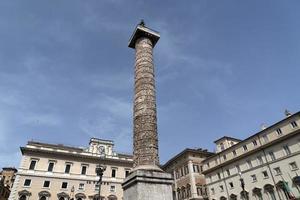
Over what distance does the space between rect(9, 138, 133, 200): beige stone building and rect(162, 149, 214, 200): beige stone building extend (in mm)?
7012

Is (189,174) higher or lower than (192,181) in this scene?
higher

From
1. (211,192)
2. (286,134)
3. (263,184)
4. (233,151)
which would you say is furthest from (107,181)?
(286,134)

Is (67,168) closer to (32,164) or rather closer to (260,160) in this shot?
(32,164)

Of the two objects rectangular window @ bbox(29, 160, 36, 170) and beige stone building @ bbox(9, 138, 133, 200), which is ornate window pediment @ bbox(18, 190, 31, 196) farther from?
rectangular window @ bbox(29, 160, 36, 170)

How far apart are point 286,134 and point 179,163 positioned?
48.1ft

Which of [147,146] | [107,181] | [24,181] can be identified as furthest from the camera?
[107,181]

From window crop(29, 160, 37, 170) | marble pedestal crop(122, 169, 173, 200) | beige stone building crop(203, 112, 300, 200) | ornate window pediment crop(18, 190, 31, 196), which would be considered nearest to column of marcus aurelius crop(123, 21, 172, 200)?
marble pedestal crop(122, 169, 173, 200)

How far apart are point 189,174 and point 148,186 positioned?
2141cm

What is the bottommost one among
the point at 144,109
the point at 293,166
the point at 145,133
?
the point at 145,133

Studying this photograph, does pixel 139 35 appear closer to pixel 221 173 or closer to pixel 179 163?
pixel 221 173

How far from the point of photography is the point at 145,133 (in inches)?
409

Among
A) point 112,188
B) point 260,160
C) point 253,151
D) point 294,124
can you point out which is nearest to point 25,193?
point 112,188

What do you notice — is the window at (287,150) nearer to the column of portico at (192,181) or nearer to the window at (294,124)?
the window at (294,124)

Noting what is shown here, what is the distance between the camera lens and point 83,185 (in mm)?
28656
